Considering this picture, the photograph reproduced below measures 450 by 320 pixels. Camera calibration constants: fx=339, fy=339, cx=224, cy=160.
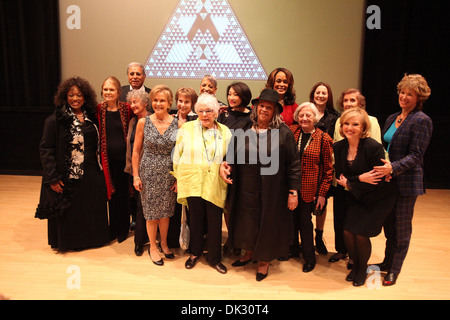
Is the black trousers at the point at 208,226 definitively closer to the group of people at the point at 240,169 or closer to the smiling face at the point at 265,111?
the group of people at the point at 240,169

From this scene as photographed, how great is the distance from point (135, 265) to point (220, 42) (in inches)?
151

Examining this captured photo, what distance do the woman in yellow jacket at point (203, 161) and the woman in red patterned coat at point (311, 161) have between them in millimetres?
647

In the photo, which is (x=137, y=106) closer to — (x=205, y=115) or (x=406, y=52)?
(x=205, y=115)

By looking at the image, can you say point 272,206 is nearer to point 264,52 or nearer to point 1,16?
point 264,52

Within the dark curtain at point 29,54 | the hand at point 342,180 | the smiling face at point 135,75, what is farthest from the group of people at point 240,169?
the dark curtain at point 29,54

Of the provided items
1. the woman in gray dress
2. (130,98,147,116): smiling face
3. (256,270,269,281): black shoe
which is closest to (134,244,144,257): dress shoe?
the woman in gray dress

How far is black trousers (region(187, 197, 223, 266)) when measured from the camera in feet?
9.68

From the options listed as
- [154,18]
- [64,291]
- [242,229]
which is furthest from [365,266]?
[154,18]

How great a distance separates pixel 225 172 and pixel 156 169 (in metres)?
0.65

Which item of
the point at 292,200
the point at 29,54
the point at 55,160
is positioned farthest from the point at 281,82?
the point at 29,54

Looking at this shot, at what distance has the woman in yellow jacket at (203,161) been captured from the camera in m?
2.84

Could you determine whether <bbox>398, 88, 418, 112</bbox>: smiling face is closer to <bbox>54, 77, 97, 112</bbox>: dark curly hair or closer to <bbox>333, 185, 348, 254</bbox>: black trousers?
<bbox>333, 185, 348, 254</bbox>: black trousers

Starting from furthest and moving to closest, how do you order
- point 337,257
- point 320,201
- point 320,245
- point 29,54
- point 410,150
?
1. point 29,54
2. point 320,245
3. point 337,257
4. point 320,201
5. point 410,150

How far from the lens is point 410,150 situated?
8.64 ft
